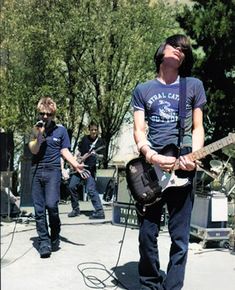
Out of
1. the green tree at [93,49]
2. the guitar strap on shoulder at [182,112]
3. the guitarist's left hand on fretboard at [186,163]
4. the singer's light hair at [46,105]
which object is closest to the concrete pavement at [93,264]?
the guitarist's left hand on fretboard at [186,163]

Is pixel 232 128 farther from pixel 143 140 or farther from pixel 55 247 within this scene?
pixel 143 140

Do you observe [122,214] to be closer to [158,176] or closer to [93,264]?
[93,264]

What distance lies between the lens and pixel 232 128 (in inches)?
412

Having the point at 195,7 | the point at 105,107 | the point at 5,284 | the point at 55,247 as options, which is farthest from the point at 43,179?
the point at 105,107

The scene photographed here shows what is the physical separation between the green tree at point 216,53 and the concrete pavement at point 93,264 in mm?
3743

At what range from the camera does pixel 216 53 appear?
1027 centimetres

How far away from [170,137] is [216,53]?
21.2 ft

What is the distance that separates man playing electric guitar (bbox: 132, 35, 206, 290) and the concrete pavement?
1.96 ft

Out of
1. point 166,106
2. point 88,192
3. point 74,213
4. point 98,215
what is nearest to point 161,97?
point 166,106

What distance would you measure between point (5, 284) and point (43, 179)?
1503 millimetres

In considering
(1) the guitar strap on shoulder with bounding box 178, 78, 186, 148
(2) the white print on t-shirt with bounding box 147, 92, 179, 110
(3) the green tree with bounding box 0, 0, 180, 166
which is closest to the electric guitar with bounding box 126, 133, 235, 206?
(1) the guitar strap on shoulder with bounding box 178, 78, 186, 148

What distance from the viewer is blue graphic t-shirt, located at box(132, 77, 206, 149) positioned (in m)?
4.12

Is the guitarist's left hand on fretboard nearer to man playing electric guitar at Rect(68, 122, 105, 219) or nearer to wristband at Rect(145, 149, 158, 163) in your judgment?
wristband at Rect(145, 149, 158, 163)

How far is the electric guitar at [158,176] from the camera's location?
4.00 m
